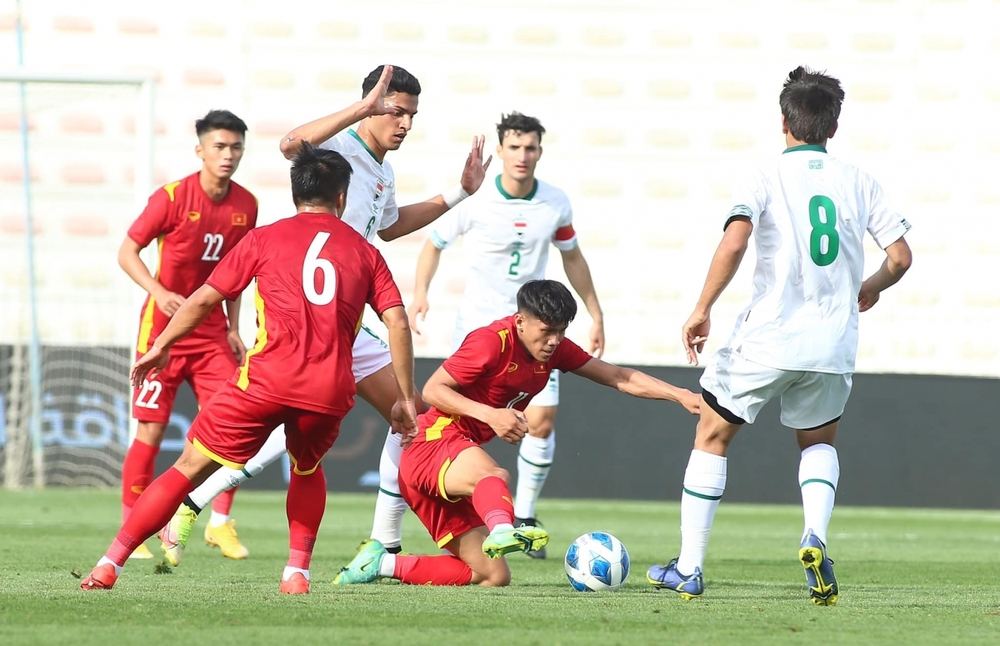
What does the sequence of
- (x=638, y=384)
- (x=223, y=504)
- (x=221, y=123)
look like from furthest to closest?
1. (x=223, y=504)
2. (x=221, y=123)
3. (x=638, y=384)

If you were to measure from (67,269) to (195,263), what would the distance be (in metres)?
7.58

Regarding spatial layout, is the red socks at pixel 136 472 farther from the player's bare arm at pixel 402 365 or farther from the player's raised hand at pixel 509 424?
the player's raised hand at pixel 509 424

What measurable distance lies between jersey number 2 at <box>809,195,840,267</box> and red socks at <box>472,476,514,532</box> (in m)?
1.45

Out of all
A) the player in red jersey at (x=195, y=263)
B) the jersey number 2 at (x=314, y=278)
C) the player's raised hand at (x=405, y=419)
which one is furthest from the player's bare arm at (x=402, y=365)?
the player in red jersey at (x=195, y=263)

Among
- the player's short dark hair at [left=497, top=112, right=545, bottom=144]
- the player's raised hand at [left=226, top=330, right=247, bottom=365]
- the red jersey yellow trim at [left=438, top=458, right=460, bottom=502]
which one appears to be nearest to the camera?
the red jersey yellow trim at [left=438, top=458, right=460, bottom=502]

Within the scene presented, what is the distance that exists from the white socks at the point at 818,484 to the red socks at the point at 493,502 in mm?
1097

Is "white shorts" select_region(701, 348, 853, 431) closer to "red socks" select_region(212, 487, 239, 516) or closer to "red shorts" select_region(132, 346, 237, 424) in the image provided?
"red shorts" select_region(132, 346, 237, 424)

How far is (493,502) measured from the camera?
4.86 meters

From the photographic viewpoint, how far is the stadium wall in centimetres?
1166

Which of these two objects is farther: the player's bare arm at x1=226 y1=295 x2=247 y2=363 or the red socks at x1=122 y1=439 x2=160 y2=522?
the player's bare arm at x1=226 y1=295 x2=247 y2=363

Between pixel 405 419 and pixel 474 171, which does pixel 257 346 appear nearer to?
pixel 405 419

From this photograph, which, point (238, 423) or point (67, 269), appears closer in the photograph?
point (238, 423)

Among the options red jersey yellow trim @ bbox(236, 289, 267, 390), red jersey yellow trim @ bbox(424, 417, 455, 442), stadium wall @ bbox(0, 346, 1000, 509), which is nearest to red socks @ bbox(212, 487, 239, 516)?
red jersey yellow trim @ bbox(424, 417, 455, 442)

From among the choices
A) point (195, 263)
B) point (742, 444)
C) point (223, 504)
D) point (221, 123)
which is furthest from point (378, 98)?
point (742, 444)
